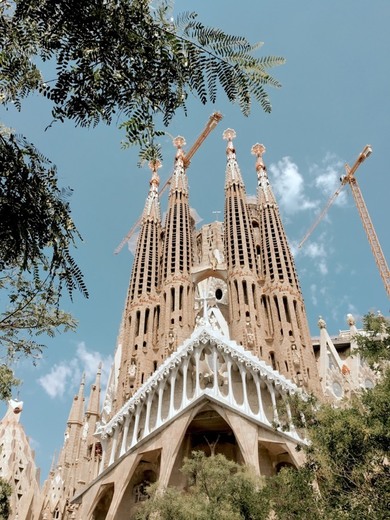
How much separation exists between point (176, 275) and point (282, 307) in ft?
20.1

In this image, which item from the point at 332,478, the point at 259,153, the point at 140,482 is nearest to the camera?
the point at 332,478

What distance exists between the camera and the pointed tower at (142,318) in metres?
22.0

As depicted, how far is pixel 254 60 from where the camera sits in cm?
298

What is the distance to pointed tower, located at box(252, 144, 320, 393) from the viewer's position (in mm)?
20734

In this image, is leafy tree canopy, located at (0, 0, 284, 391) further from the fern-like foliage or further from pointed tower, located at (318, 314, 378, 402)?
pointed tower, located at (318, 314, 378, 402)

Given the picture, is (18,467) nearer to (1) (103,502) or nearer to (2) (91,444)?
(2) (91,444)

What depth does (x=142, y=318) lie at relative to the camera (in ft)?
80.6

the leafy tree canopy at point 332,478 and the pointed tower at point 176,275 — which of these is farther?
the pointed tower at point 176,275

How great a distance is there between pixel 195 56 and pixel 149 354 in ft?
68.9

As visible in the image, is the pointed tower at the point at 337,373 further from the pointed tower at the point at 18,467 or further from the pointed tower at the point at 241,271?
the pointed tower at the point at 18,467

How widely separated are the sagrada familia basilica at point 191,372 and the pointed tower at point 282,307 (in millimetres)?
66

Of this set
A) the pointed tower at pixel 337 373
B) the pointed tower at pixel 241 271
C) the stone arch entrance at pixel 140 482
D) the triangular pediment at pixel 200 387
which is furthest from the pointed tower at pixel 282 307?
the stone arch entrance at pixel 140 482

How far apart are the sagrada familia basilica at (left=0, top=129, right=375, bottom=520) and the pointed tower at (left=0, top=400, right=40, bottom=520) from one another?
70 mm

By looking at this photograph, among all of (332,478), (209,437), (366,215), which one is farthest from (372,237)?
(332,478)
